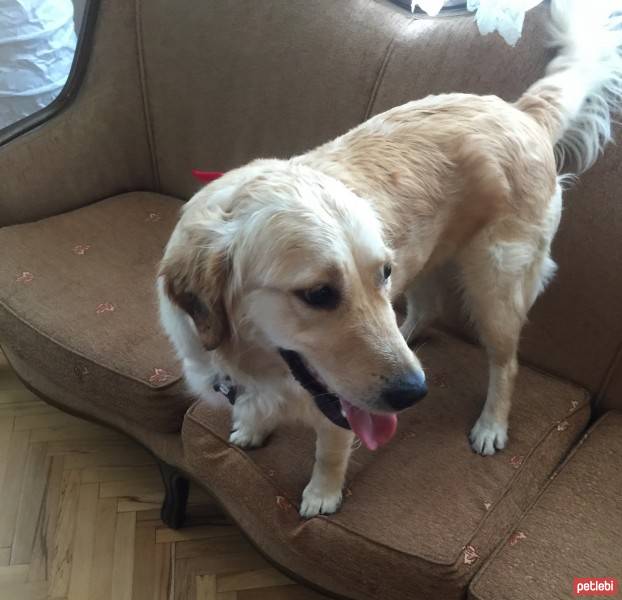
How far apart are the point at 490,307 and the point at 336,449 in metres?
0.53

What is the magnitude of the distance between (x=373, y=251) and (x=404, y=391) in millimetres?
239

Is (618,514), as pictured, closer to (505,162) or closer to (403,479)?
(403,479)

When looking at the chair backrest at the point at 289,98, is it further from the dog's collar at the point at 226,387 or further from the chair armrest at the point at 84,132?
the dog's collar at the point at 226,387

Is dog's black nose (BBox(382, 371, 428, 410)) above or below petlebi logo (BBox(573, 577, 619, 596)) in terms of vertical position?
above

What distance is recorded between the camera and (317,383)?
120 centimetres

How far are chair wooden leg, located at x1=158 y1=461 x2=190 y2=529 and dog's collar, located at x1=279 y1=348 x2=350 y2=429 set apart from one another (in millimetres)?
729

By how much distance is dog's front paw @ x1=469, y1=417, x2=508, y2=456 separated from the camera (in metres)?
1.47

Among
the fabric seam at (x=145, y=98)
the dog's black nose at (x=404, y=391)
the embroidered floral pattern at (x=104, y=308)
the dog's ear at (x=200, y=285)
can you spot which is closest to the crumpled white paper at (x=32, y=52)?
the fabric seam at (x=145, y=98)

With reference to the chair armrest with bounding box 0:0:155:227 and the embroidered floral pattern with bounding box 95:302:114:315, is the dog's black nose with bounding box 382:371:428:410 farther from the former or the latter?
the chair armrest with bounding box 0:0:155:227

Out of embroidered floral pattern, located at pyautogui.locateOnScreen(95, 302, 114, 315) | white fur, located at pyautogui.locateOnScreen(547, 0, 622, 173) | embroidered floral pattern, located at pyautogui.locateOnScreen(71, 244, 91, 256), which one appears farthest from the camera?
embroidered floral pattern, located at pyautogui.locateOnScreen(71, 244, 91, 256)

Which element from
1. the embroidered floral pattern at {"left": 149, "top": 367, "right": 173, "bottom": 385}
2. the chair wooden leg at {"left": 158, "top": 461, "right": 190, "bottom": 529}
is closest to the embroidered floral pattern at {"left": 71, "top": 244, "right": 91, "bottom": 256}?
the embroidered floral pattern at {"left": 149, "top": 367, "right": 173, "bottom": 385}

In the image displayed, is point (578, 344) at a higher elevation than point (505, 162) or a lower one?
lower

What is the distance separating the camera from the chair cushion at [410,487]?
1.26 meters

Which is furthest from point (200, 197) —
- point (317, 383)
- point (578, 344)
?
point (578, 344)
